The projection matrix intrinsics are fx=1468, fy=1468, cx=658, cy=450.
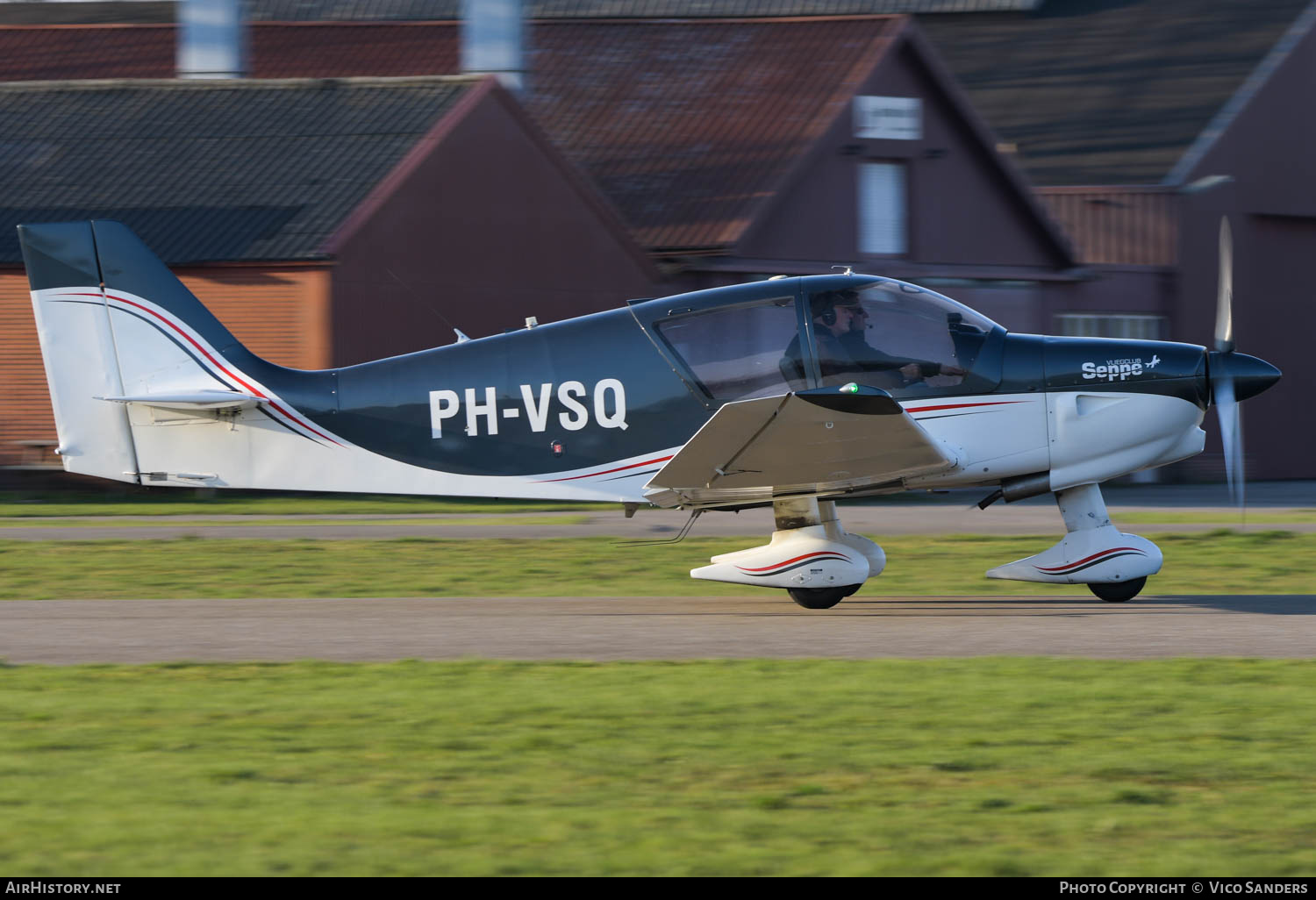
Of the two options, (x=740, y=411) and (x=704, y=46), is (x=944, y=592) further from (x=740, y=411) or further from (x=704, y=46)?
(x=704, y=46)

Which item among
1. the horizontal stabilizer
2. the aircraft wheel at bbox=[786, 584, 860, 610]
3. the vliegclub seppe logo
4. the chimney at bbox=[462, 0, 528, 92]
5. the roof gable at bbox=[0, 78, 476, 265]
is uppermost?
the chimney at bbox=[462, 0, 528, 92]

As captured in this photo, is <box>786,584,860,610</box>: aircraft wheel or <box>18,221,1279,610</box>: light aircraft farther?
<box>786,584,860,610</box>: aircraft wheel

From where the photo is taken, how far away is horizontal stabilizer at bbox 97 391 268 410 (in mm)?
10320

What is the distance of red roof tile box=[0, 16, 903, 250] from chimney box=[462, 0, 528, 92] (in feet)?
1.96

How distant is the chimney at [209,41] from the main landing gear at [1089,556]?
63.1 feet

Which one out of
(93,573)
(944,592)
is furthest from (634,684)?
(93,573)

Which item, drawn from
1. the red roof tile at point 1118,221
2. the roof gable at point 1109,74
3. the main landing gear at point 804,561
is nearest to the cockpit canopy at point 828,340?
the main landing gear at point 804,561

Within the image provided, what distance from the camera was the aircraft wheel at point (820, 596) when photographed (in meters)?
10.1

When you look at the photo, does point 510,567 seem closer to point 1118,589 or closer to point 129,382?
point 129,382

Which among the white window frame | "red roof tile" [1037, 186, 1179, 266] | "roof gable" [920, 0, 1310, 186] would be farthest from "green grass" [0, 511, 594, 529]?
"roof gable" [920, 0, 1310, 186]

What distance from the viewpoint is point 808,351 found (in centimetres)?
955

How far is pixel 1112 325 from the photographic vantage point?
2720 centimetres

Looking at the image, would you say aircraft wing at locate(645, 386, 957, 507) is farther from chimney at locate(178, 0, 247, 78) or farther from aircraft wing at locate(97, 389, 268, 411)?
chimney at locate(178, 0, 247, 78)

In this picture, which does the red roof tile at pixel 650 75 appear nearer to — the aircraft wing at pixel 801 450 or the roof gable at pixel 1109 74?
the roof gable at pixel 1109 74
